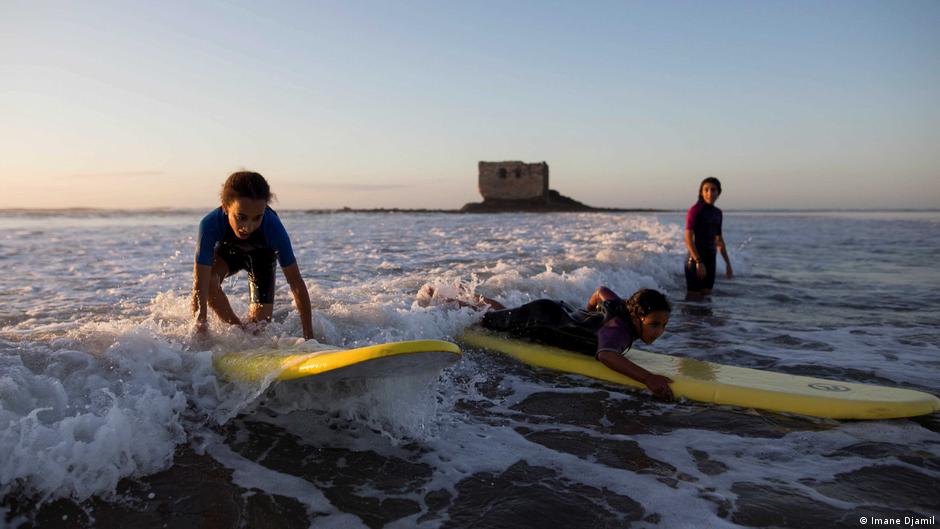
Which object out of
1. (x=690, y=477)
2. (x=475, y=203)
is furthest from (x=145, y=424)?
(x=475, y=203)

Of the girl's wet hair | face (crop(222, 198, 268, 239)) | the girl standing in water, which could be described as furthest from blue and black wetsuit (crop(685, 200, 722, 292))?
face (crop(222, 198, 268, 239))

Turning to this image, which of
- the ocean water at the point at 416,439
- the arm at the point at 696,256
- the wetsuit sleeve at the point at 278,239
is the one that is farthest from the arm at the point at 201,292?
the arm at the point at 696,256

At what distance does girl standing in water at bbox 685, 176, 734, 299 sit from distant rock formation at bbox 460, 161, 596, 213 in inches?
2100

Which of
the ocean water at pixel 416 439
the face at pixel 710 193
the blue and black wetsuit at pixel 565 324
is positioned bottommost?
the ocean water at pixel 416 439

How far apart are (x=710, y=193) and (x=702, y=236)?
61cm

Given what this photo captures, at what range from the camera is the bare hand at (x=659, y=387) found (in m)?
4.07

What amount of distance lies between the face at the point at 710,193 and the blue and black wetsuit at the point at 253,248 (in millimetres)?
5925

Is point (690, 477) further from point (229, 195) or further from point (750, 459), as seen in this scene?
point (229, 195)

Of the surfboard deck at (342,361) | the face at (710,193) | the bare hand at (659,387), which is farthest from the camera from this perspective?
the face at (710,193)

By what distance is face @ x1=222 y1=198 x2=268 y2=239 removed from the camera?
3912 mm

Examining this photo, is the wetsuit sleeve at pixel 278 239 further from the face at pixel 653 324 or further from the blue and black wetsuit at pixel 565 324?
the face at pixel 653 324

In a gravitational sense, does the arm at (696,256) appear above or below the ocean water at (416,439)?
above

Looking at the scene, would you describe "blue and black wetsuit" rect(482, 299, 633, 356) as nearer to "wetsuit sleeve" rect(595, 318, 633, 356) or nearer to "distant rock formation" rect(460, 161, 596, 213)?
"wetsuit sleeve" rect(595, 318, 633, 356)

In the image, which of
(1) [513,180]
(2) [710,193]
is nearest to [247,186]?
(2) [710,193]
